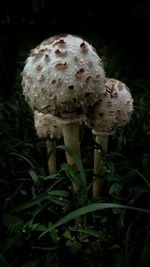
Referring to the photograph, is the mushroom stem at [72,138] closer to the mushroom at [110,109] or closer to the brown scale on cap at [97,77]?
the mushroom at [110,109]

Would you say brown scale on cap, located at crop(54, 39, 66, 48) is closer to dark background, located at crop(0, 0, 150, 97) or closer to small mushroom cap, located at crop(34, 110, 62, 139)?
small mushroom cap, located at crop(34, 110, 62, 139)

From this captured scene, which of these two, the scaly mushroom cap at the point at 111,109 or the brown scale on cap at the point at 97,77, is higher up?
the brown scale on cap at the point at 97,77

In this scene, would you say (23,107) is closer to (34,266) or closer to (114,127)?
(114,127)

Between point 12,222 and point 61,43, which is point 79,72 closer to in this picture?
point 61,43

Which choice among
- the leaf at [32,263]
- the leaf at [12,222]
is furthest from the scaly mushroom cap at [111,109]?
the leaf at [32,263]

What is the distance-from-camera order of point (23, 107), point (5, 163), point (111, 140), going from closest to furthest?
point (5, 163)
point (111, 140)
point (23, 107)

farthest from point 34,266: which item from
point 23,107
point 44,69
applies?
point 23,107
